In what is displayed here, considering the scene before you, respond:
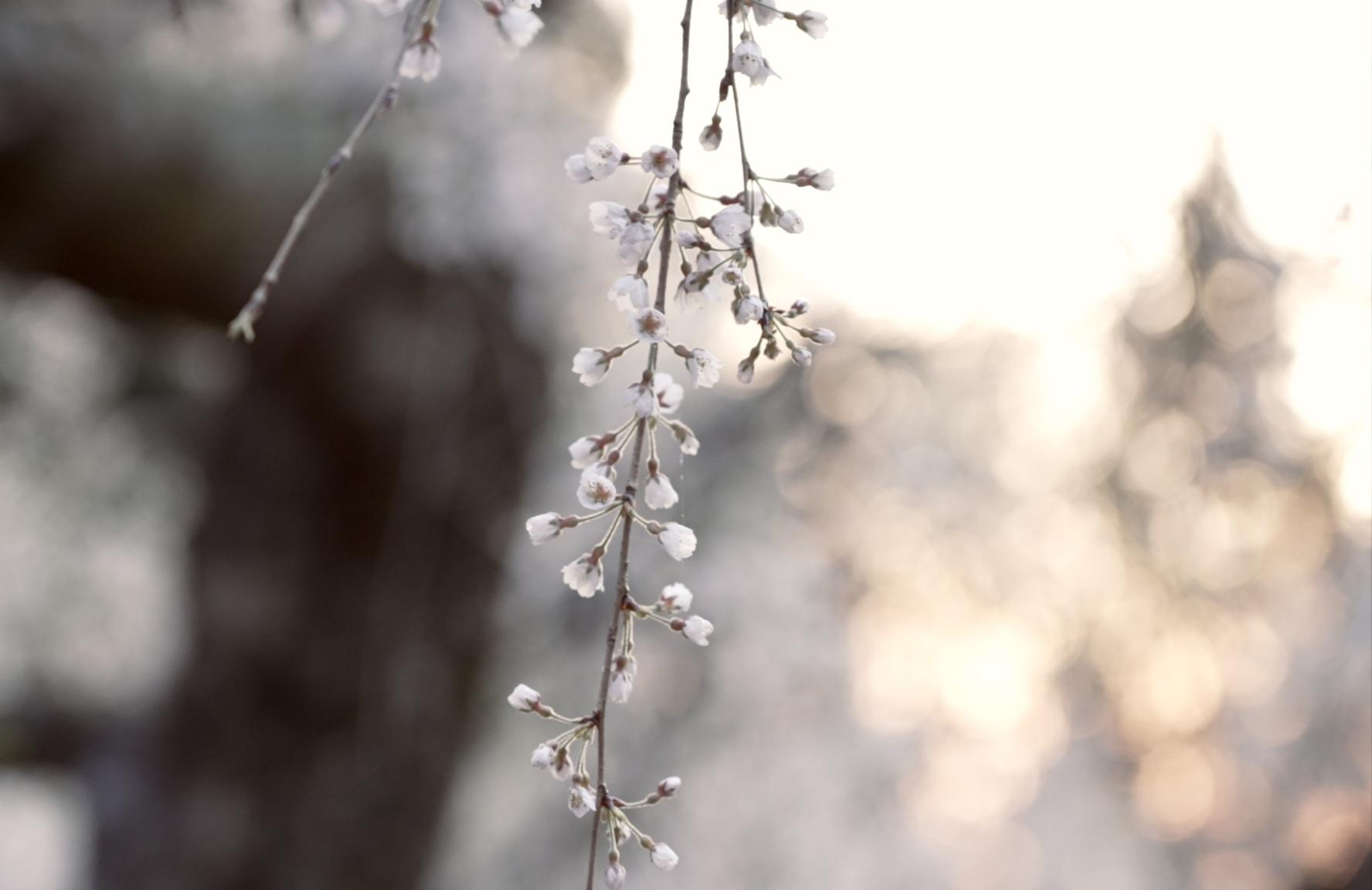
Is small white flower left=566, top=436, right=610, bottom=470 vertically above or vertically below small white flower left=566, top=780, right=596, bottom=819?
above

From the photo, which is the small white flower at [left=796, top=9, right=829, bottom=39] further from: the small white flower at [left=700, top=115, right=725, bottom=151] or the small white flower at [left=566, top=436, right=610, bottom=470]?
the small white flower at [left=566, top=436, right=610, bottom=470]

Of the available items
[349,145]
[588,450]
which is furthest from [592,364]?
[349,145]

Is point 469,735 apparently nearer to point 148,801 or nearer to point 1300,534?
point 148,801

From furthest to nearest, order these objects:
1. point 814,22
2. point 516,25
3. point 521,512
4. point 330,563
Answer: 1. point 521,512
2. point 330,563
3. point 814,22
4. point 516,25

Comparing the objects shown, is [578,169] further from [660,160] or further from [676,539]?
[676,539]

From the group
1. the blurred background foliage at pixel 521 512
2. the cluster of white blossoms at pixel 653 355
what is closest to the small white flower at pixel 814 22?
the cluster of white blossoms at pixel 653 355

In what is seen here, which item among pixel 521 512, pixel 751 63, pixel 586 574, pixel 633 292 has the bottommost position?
pixel 586 574

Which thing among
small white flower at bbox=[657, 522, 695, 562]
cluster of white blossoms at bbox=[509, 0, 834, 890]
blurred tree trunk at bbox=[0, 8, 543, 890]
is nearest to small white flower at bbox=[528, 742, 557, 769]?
cluster of white blossoms at bbox=[509, 0, 834, 890]

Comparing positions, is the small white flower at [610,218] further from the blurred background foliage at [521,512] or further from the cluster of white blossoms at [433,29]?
the blurred background foliage at [521,512]
